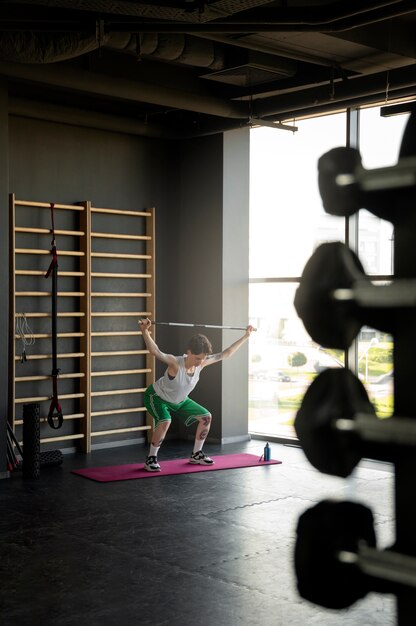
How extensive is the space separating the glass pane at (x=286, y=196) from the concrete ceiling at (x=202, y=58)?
0.50 m

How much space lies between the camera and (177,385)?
771cm

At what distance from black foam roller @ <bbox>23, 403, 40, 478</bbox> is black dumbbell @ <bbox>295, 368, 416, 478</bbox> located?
6.52 meters

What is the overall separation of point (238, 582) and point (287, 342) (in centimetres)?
493

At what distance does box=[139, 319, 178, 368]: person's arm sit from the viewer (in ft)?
24.7

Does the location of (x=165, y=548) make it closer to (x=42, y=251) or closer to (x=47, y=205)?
(x=42, y=251)

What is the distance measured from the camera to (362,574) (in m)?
1.15

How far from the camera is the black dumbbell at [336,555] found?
45.3 inches

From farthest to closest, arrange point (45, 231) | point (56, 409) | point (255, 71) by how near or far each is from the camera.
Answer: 1. point (45, 231)
2. point (56, 409)
3. point (255, 71)

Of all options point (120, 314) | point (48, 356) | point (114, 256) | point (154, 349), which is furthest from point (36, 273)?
point (154, 349)

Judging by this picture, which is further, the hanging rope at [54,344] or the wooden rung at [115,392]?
the wooden rung at [115,392]

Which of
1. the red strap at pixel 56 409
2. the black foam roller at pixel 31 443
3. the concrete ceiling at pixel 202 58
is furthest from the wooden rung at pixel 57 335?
the concrete ceiling at pixel 202 58

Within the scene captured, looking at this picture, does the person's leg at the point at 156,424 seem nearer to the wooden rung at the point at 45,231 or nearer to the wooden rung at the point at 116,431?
the wooden rung at the point at 116,431

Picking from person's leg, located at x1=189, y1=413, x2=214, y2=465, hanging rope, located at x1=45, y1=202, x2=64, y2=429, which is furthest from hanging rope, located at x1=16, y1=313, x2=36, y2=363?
person's leg, located at x1=189, y1=413, x2=214, y2=465

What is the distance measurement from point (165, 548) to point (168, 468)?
250 centimetres
